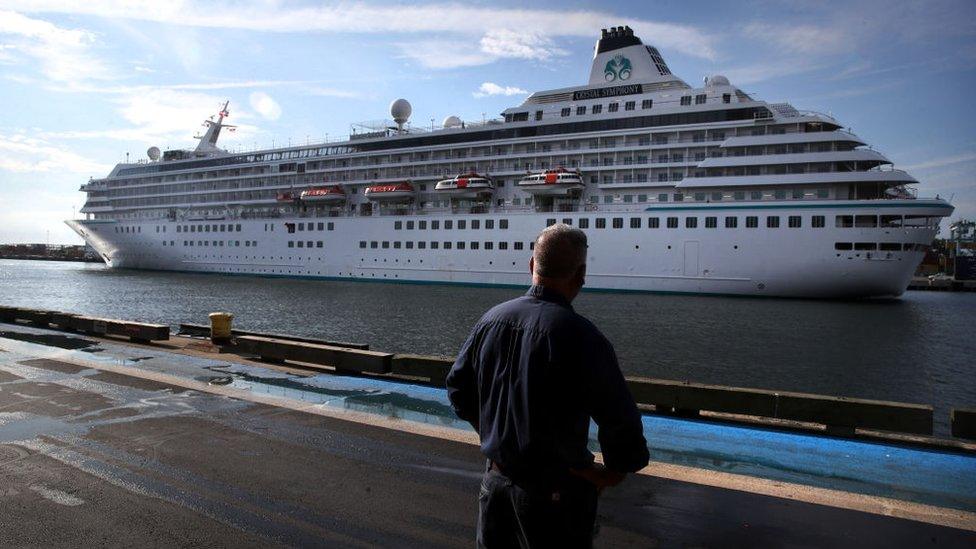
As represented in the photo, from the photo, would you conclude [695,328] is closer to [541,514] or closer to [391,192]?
[541,514]

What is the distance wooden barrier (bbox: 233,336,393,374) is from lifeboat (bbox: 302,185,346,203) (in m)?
45.1

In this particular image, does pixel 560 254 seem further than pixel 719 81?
No

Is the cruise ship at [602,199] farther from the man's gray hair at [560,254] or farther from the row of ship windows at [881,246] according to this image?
the man's gray hair at [560,254]

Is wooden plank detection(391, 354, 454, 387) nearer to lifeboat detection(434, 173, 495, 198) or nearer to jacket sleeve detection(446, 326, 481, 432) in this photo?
jacket sleeve detection(446, 326, 481, 432)

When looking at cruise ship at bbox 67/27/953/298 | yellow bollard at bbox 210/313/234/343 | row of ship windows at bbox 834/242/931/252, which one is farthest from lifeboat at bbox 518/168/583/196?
yellow bollard at bbox 210/313/234/343

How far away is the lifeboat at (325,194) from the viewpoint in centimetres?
5519

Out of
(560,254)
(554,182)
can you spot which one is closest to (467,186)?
(554,182)

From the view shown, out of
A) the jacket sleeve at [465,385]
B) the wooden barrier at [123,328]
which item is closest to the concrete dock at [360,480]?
the jacket sleeve at [465,385]

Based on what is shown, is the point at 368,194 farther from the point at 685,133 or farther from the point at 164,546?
the point at 164,546

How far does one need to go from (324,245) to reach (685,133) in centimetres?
3142

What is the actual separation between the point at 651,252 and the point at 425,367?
33.3 m

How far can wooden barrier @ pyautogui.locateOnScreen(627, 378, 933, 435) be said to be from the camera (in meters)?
6.25

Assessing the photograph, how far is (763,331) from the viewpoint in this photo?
2316 cm

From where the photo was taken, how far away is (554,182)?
43.4m
